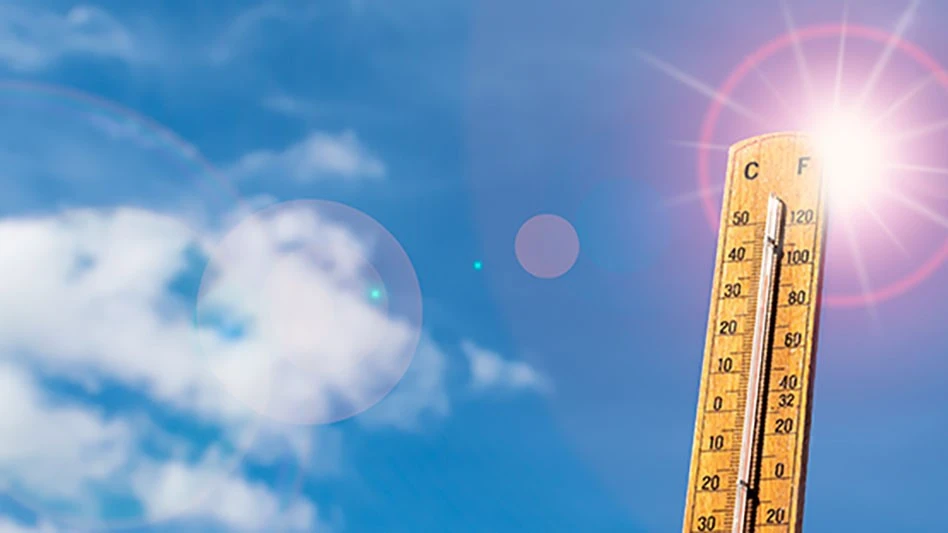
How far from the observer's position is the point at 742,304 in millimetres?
18969

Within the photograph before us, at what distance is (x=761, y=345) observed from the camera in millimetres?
18266

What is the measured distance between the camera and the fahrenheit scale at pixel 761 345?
17.8m

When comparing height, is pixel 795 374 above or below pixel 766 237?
below

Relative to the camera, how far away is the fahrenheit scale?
700 inches

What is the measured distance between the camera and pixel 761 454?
17938 mm

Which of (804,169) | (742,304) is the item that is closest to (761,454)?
(742,304)

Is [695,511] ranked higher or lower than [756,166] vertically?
lower

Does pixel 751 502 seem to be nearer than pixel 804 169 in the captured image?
Yes

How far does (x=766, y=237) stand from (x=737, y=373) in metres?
1.86

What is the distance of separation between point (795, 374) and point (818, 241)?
1868 mm

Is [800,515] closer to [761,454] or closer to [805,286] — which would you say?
[761,454]

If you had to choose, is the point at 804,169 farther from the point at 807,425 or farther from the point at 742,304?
the point at 807,425

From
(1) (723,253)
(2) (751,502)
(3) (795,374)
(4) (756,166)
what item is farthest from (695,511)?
(4) (756,166)

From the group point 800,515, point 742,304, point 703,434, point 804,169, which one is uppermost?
point 804,169
